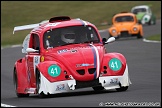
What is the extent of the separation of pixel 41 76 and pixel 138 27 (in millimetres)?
25422

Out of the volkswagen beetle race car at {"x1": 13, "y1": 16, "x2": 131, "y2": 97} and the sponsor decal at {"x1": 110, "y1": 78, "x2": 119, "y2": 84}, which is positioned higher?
the volkswagen beetle race car at {"x1": 13, "y1": 16, "x2": 131, "y2": 97}

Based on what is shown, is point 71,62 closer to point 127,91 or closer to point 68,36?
point 127,91

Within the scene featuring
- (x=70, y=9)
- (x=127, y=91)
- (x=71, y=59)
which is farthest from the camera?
(x=70, y=9)

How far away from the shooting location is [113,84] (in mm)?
13266

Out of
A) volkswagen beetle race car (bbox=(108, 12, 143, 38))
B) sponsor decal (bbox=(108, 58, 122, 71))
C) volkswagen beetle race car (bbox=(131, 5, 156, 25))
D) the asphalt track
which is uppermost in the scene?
volkswagen beetle race car (bbox=(131, 5, 156, 25))

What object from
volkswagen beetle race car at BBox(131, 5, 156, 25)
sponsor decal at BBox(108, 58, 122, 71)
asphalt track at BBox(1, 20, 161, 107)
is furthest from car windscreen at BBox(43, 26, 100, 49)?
volkswagen beetle race car at BBox(131, 5, 156, 25)

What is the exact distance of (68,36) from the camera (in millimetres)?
14422

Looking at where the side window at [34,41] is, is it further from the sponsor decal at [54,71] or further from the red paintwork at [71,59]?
the sponsor decal at [54,71]

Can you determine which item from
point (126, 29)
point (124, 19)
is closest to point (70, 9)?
point (124, 19)

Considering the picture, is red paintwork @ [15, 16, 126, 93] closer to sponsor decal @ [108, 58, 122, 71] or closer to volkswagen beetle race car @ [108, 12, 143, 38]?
sponsor decal @ [108, 58, 122, 71]

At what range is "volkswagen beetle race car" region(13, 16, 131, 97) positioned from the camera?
12961 mm

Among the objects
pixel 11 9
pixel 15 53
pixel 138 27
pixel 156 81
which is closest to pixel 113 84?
pixel 156 81

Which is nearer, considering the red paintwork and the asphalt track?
the asphalt track

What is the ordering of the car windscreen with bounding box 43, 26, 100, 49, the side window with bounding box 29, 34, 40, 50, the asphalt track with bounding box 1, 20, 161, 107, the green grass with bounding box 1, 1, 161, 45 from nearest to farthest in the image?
the asphalt track with bounding box 1, 20, 161, 107 < the car windscreen with bounding box 43, 26, 100, 49 < the side window with bounding box 29, 34, 40, 50 < the green grass with bounding box 1, 1, 161, 45
